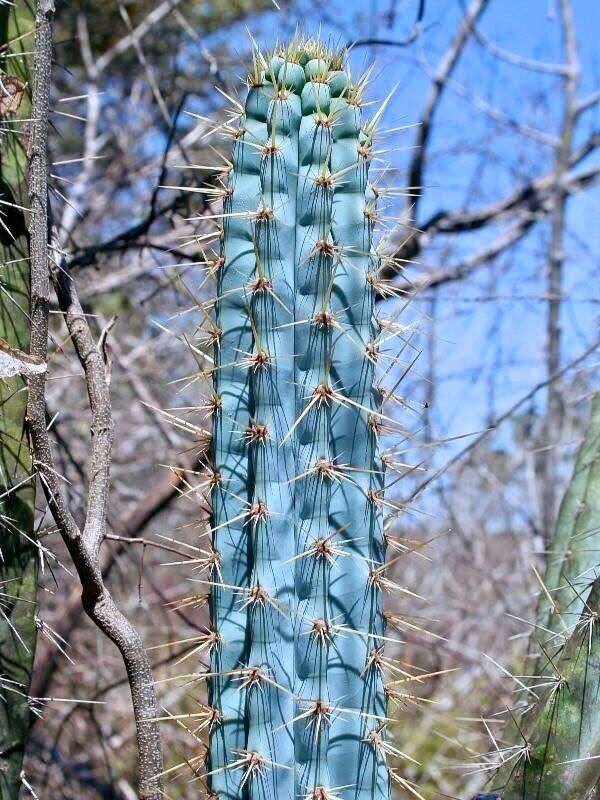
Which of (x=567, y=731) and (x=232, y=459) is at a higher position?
(x=232, y=459)

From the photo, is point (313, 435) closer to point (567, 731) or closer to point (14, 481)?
point (14, 481)

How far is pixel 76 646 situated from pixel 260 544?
2.95 metres

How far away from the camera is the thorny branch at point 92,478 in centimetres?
144

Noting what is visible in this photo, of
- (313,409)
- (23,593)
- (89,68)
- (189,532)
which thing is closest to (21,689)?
(23,593)

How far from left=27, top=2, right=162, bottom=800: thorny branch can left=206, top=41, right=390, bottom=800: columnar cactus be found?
13 cm

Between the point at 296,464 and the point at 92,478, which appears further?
the point at 92,478

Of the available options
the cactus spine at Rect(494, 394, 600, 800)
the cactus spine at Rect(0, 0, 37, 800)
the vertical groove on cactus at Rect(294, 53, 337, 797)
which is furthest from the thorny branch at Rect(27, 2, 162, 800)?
the cactus spine at Rect(494, 394, 600, 800)

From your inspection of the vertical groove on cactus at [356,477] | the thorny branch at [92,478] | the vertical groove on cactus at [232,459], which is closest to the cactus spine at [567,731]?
the vertical groove on cactus at [356,477]

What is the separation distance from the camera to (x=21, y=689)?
146cm

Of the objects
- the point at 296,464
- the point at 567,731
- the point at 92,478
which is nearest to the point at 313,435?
the point at 296,464

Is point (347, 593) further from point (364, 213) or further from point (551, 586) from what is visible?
point (551, 586)

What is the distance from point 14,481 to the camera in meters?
1.46

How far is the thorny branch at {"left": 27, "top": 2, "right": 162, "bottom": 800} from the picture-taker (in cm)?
144

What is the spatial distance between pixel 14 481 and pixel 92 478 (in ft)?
0.45
